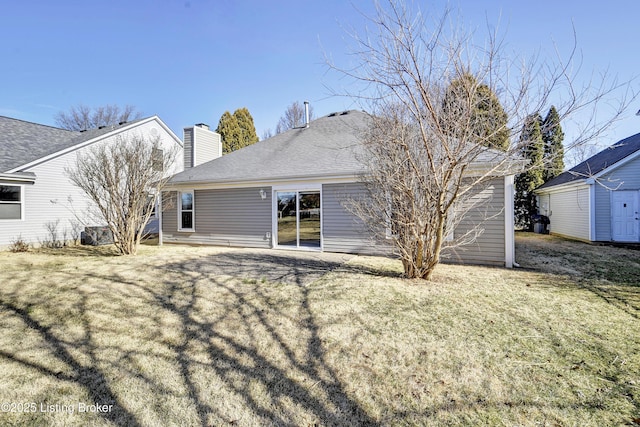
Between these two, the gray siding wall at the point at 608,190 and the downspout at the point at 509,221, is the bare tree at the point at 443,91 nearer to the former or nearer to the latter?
the downspout at the point at 509,221

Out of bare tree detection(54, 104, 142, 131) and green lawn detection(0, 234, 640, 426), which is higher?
bare tree detection(54, 104, 142, 131)

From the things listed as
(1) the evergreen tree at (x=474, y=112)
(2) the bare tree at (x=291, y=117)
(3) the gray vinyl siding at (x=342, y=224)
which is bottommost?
(3) the gray vinyl siding at (x=342, y=224)

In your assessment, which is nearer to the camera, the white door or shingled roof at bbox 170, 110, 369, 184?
shingled roof at bbox 170, 110, 369, 184

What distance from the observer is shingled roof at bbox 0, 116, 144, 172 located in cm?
1206

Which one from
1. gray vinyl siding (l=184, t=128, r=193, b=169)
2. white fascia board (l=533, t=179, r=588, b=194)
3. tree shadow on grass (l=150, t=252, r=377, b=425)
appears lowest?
tree shadow on grass (l=150, t=252, r=377, b=425)

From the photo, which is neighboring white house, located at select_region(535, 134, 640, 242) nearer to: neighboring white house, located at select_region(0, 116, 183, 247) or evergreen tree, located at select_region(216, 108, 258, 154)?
neighboring white house, located at select_region(0, 116, 183, 247)

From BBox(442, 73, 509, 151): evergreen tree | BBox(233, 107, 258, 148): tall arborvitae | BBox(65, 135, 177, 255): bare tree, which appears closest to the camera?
BBox(442, 73, 509, 151): evergreen tree

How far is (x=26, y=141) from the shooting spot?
45.3 ft

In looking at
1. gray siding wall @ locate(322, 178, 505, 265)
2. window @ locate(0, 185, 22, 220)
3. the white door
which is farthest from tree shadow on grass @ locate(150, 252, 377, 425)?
the white door

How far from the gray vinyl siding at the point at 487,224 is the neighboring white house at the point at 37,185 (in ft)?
32.5

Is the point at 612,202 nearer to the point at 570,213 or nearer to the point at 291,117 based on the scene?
the point at 570,213

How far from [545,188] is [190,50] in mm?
17855

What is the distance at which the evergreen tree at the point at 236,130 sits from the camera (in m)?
25.9

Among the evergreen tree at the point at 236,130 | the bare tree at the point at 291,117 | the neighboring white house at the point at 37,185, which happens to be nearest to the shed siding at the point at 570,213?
the neighboring white house at the point at 37,185
